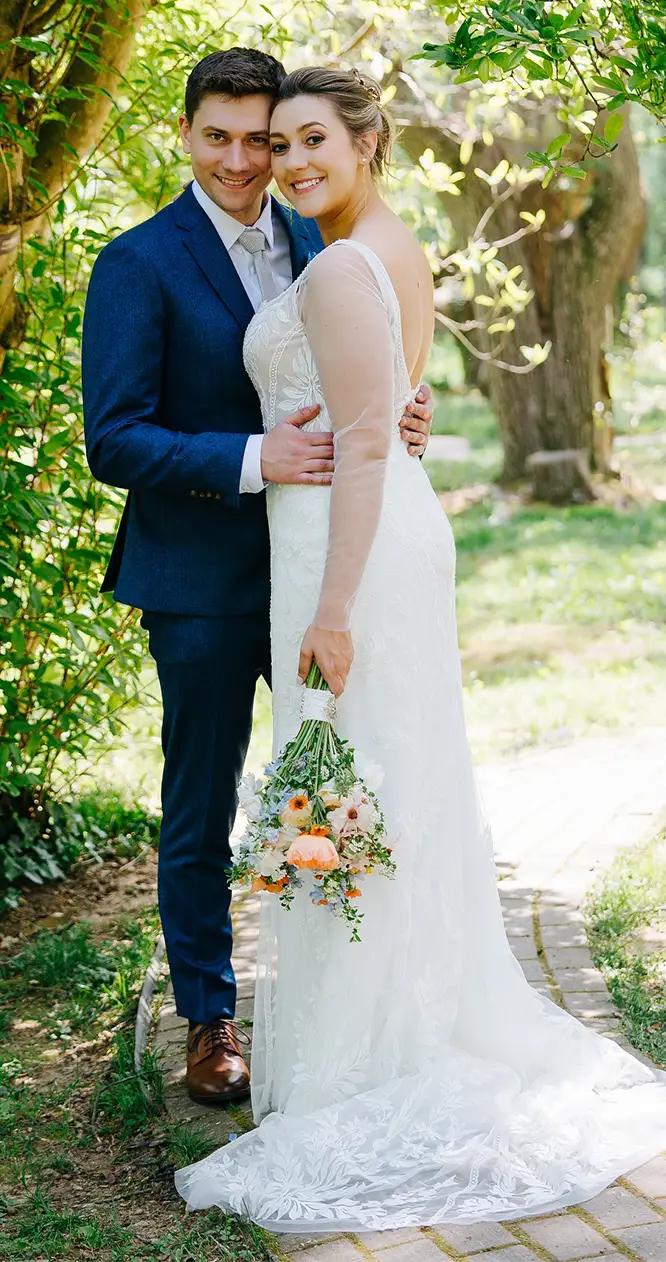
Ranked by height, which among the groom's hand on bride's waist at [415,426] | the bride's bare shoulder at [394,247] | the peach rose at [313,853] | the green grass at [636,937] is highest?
the bride's bare shoulder at [394,247]

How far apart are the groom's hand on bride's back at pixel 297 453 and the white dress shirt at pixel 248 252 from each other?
38 mm

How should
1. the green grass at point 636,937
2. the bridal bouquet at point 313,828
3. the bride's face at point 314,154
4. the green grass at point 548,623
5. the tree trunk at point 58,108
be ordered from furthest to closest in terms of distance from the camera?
1. the green grass at point 548,623
2. the tree trunk at point 58,108
3. the green grass at point 636,937
4. the bride's face at point 314,154
5. the bridal bouquet at point 313,828

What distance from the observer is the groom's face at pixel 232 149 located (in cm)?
295

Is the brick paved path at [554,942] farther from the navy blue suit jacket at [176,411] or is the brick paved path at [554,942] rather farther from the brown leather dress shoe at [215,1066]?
the navy blue suit jacket at [176,411]

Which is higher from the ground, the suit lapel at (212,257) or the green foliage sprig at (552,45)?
the green foliage sprig at (552,45)

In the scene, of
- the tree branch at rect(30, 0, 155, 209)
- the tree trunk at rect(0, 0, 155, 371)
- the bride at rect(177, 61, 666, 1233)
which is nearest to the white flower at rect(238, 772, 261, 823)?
the bride at rect(177, 61, 666, 1233)

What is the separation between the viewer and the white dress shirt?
10.3 feet

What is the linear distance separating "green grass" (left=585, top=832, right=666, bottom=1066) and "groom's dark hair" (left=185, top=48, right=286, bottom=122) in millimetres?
2337

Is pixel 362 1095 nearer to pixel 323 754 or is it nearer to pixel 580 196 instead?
pixel 323 754

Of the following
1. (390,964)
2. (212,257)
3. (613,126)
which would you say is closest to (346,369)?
(212,257)

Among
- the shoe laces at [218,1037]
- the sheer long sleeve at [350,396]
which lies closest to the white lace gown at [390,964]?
the sheer long sleeve at [350,396]

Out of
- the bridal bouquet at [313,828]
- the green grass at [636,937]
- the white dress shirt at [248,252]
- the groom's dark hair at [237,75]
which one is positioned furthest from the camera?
the green grass at [636,937]

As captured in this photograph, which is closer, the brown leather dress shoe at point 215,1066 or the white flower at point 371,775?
the white flower at point 371,775

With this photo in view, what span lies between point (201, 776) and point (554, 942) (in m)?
1.35
